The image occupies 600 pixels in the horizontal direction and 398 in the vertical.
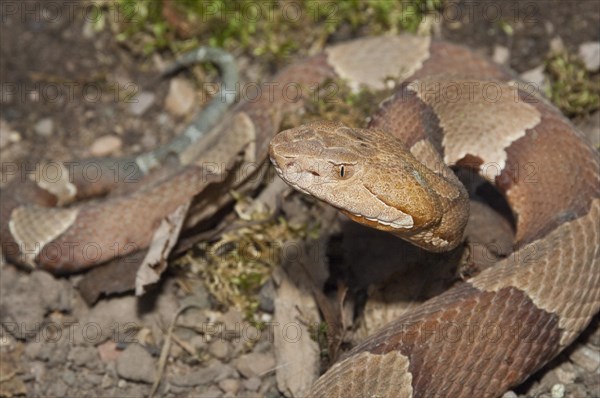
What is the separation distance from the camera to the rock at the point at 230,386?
4054 millimetres

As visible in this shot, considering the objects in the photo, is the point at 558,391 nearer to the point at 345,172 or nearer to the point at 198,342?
the point at 345,172

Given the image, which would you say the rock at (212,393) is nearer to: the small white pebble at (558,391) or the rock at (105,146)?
the small white pebble at (558,391)

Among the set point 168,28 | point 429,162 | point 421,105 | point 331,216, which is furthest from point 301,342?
point 168,28

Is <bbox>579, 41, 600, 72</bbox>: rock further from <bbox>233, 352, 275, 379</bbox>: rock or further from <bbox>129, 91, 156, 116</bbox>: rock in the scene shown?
<bbox>129, 91, 156, 116</bbox>: rock

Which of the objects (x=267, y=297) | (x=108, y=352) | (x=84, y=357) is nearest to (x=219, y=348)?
(x=267, y=297)

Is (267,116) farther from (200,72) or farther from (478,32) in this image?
(478,32)

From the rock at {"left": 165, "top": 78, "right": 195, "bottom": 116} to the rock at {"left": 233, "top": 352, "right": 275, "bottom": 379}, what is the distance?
2.13 meters

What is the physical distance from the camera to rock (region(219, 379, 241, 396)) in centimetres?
405

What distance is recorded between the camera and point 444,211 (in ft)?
11.5

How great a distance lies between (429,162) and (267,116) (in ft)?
5.01

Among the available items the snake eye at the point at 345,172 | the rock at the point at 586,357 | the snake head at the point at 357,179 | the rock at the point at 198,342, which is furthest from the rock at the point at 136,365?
the rock at the point at 586,357

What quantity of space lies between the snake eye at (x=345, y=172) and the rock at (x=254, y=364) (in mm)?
1264

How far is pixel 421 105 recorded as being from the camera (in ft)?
13.6

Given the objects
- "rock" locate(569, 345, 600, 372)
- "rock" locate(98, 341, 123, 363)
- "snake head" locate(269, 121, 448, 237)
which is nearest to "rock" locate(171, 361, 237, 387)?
"rock" locate(98, 341, 123, 363)
